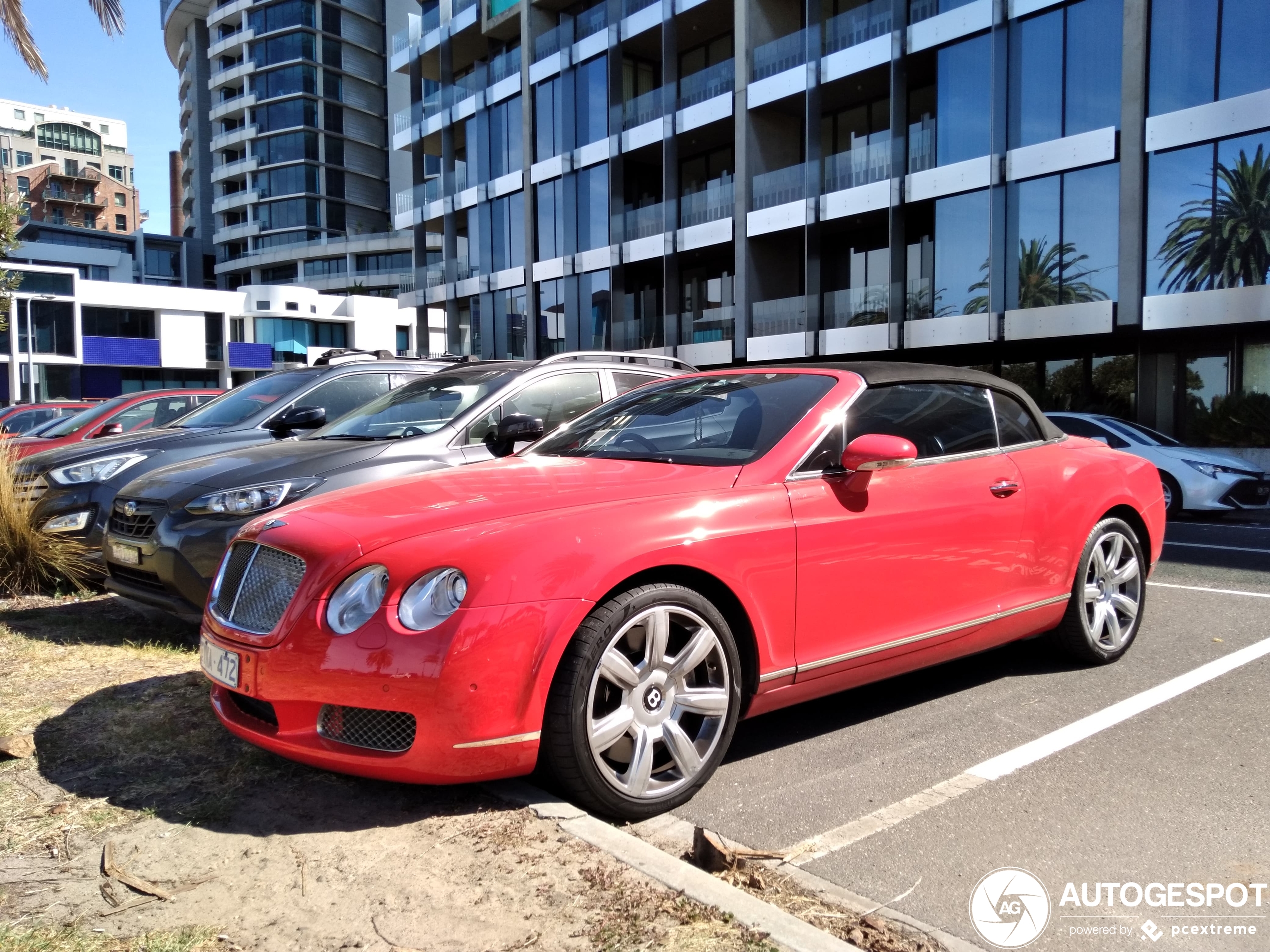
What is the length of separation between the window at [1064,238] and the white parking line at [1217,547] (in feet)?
36.2

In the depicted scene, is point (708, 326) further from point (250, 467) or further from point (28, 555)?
point (250, 467)

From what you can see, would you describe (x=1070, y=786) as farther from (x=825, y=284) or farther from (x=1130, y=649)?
(x=825, y=284)

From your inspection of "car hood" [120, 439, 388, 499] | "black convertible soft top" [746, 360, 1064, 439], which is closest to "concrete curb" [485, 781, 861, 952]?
"black convertible soft top" [746, 360, 1064, 439]

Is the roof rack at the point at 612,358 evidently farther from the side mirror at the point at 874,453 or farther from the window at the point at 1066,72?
the window at the point at 1066,72

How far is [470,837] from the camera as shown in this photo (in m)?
2.94

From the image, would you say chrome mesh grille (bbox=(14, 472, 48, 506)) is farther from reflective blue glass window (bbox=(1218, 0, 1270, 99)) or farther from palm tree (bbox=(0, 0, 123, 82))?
reflective blue glass window (bbox=(1218, 0, 1270, 99))

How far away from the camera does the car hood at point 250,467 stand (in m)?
5.47

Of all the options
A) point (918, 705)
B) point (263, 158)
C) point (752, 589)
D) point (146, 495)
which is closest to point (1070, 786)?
point (918, 705)

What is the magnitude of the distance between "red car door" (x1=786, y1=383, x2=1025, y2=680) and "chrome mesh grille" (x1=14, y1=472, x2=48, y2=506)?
18.8ft

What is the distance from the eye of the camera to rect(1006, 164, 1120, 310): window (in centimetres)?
1969

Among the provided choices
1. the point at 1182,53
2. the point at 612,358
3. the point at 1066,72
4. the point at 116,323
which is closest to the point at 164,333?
the point at 116,323

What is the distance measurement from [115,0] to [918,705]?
48.4 ft

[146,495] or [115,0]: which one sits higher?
[115,0]

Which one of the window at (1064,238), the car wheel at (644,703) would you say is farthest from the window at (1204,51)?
the car wheel at (644,703)
